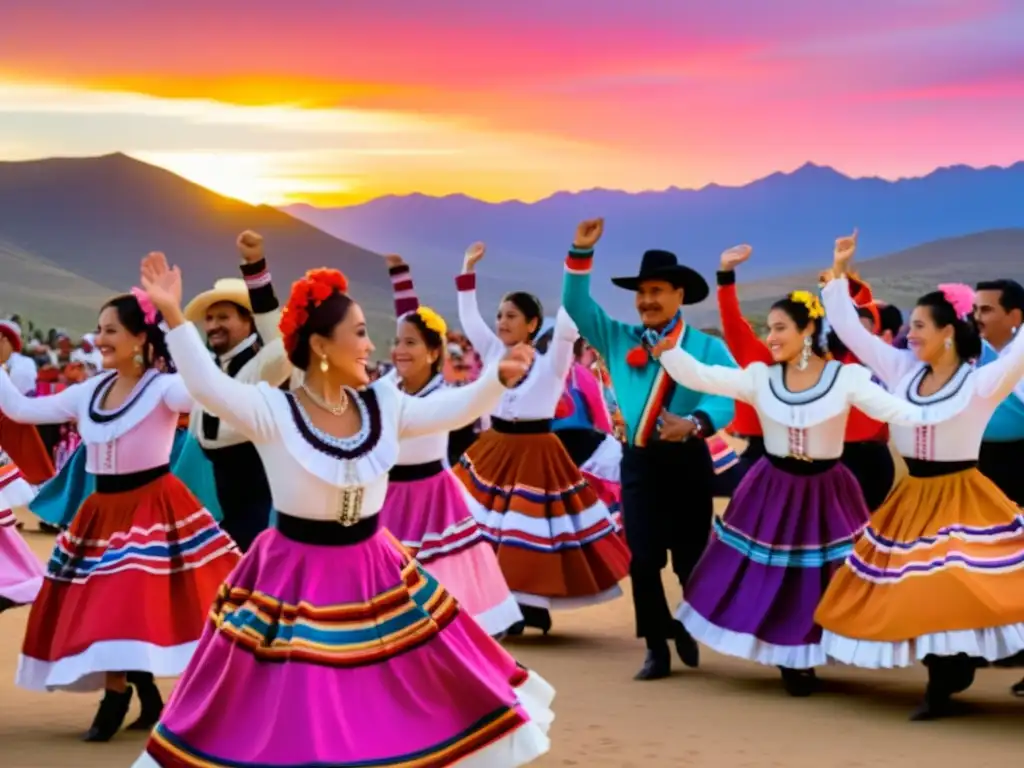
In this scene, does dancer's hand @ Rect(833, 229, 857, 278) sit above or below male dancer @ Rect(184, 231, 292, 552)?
above

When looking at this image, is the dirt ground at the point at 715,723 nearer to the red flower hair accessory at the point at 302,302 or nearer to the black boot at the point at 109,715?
the black boot at the point at 109,715

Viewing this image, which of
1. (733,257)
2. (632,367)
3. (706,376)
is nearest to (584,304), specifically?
(632,367)

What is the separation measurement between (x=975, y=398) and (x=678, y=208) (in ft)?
148

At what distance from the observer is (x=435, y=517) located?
8.35 metres

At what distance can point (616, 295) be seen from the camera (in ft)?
170

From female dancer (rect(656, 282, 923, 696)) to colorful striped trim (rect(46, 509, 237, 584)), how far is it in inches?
85.1

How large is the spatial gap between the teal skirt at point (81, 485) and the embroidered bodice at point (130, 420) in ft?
2.65

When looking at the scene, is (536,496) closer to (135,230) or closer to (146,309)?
(146,309)

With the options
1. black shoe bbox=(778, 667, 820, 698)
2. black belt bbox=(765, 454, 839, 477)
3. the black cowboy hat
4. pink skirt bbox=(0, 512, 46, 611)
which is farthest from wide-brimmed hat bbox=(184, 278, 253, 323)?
black shoe bbox=(778, 667, 820, 698)

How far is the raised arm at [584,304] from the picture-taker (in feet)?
26.5

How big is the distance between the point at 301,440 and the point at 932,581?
3.01 m

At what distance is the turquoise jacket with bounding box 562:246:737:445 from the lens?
804cm

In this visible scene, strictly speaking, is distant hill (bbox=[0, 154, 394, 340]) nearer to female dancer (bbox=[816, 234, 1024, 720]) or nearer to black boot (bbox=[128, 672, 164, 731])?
female dancer (bbox=[816, 234, 1024, 720])

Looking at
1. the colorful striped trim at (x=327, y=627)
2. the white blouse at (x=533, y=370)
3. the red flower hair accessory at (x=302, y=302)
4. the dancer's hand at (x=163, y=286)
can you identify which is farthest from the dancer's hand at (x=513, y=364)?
the white blouse at (x=533, y=370)
